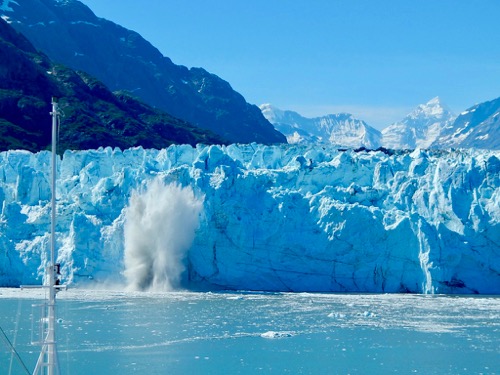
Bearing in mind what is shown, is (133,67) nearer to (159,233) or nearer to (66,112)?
(66,112)

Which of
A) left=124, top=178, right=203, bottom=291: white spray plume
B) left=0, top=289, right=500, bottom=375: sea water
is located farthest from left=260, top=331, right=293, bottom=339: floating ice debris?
left=124, top=178, right=203, bottom=291: white spray plume

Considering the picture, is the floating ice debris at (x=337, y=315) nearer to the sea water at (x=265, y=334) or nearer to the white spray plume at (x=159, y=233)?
the sea water at (x=265, y=334)

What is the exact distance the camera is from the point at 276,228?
31766mm

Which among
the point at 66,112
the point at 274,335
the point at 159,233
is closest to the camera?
the point at 274,335

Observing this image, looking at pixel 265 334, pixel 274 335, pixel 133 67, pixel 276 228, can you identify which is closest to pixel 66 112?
pixel 133 67

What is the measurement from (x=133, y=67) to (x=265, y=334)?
286 ft

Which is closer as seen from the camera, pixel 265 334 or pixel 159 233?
pixel 265 334

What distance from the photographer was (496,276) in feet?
102

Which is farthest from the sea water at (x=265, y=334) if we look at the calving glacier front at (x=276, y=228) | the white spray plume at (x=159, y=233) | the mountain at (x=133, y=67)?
the mountain at (x=133, y=67)

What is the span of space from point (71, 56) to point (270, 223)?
236 ft

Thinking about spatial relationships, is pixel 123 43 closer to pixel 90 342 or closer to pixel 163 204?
pixel 163 204

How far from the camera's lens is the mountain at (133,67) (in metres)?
97.3

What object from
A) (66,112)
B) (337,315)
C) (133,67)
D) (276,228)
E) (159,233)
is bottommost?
(337,315)

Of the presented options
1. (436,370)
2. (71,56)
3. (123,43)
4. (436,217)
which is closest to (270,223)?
(436,217)
